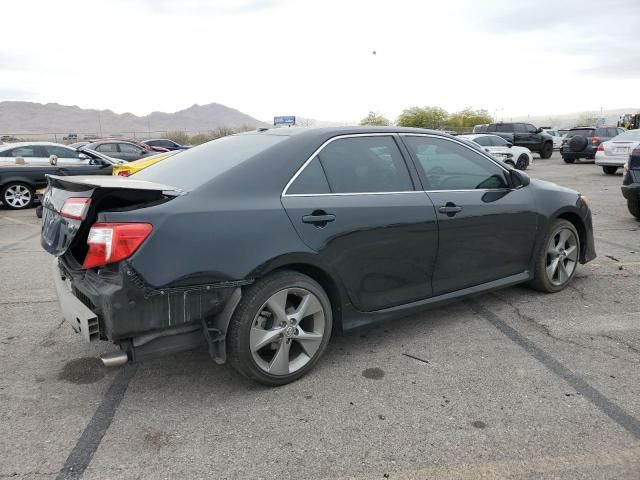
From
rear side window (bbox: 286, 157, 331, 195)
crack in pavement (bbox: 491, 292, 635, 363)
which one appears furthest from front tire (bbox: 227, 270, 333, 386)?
crack in pavement (bbox: 491, 292, 635, 363)

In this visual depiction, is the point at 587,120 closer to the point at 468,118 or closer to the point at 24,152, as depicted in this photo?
the point at 468,118

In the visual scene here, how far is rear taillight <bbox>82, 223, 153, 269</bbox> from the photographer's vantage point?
263cm

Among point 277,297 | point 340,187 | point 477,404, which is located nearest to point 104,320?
point 277,297

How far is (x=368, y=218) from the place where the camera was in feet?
11.0

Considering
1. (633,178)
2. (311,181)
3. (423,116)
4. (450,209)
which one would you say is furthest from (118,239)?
(423,116)

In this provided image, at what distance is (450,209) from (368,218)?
2.53ft

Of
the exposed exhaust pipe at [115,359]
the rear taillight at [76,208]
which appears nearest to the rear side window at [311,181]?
the rear taillight at [76,208]

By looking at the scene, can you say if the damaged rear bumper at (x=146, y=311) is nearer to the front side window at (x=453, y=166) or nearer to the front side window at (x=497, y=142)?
the front side window at (x=453, y=166)

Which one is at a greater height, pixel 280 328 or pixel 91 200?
pixel 91 200

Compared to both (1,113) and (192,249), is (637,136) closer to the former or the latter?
(192,249)

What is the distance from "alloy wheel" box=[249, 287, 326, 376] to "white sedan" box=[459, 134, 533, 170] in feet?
52.4

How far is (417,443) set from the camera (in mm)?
2582

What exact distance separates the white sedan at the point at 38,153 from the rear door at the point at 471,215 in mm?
10843

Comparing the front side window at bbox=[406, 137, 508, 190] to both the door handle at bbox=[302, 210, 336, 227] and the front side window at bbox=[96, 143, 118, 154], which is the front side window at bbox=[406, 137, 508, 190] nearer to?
the door handle at bbox=[302, 210, 336, 227]
